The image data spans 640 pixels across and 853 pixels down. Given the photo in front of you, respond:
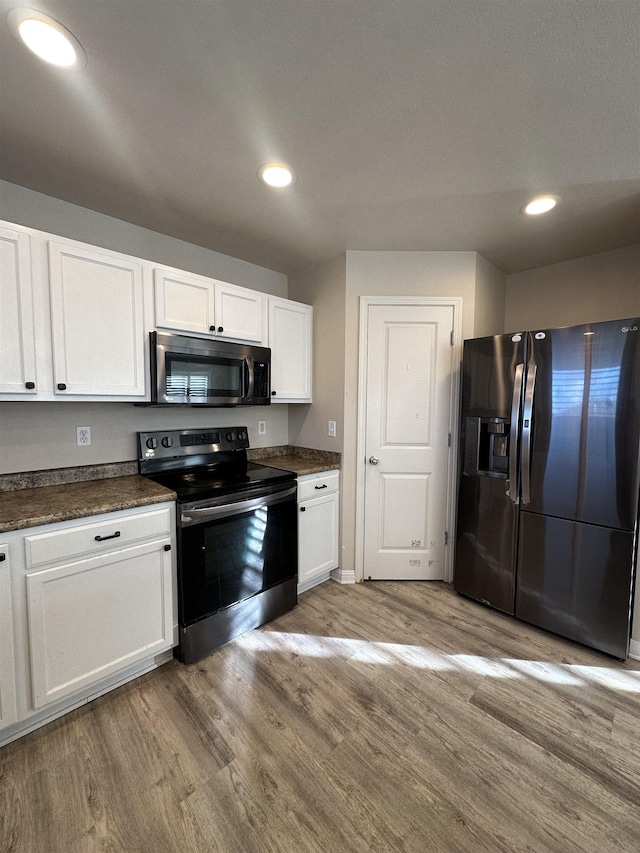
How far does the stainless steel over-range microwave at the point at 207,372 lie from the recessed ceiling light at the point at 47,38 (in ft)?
3.59

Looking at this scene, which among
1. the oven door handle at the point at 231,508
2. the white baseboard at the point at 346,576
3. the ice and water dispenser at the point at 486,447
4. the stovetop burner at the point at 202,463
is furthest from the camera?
the white baseboard at the point at 346,576

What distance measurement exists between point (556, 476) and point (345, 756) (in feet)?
6.00

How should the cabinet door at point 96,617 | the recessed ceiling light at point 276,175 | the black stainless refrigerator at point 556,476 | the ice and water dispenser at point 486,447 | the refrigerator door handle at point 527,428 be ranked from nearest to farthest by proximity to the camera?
the cabinet door at point 96,617 < the recessed ceiling light at point 276,175 < the black stainless refrigerator at point 556,476 < the refrigerator door handle at point 527,428 < the ice and water dispenser at point 486,447

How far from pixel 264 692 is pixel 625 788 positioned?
4.80 feet

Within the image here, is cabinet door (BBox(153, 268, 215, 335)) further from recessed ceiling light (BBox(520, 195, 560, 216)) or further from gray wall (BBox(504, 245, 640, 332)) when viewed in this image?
gray wall (BBox(504, 245, 640, 332))

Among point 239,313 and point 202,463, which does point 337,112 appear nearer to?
point 239,313

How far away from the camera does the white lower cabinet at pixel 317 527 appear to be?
98.8 inches

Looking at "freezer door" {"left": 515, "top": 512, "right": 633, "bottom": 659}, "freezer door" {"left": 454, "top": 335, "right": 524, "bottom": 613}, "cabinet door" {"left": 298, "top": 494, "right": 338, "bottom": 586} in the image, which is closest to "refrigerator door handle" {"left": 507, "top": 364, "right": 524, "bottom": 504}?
"freezer door" {"left": 454, "top": 335, "right": 524, "bottom": 613}

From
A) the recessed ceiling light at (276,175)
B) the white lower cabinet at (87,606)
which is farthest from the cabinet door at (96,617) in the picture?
the recessed ceiling light at (276,175)

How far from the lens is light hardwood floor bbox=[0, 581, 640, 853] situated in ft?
3.83

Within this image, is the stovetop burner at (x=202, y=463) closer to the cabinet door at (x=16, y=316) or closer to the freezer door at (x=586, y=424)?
the cabinet door at (x=16, y=316)

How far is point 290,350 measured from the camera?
2.80 m

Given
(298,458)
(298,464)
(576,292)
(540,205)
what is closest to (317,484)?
(298,464)

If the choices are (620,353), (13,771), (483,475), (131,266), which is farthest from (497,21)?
(13,771)
